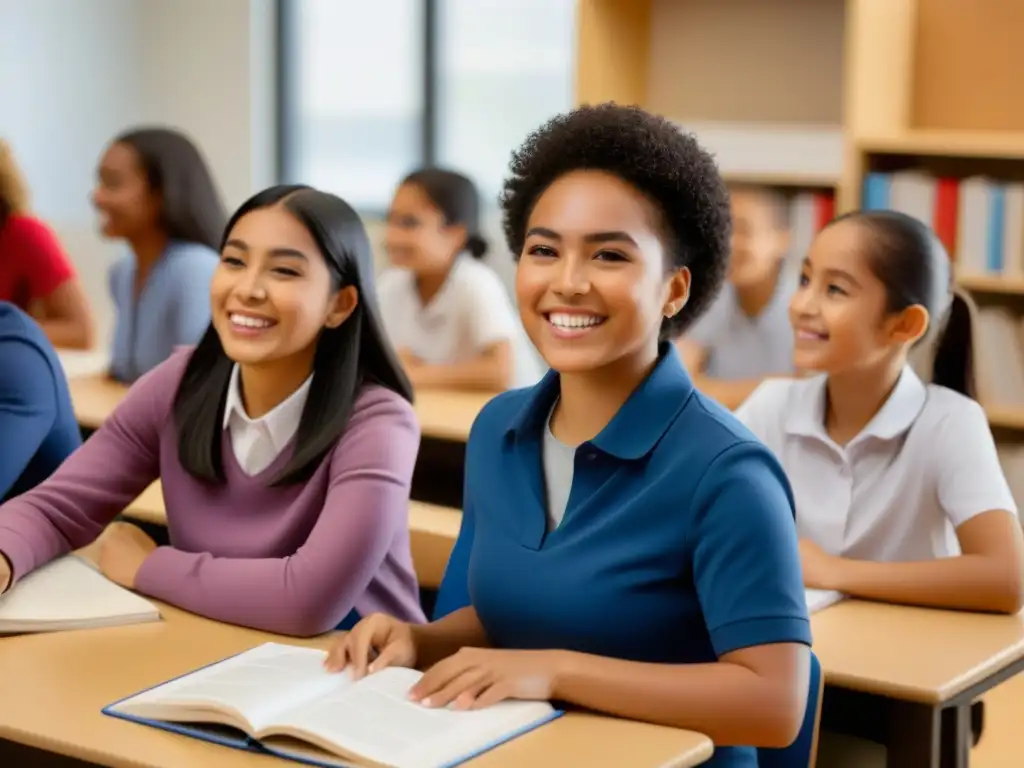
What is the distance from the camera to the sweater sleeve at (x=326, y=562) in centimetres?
206

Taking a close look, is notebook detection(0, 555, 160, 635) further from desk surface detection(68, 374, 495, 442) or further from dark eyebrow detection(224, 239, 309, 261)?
desk surface detection(68, 374, 495, 442)

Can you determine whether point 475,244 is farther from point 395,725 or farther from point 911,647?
point 395,725

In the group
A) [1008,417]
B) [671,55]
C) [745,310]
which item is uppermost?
[671,55]

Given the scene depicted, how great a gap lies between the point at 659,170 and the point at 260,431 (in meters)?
0.79

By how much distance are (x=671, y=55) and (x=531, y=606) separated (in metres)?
3.81

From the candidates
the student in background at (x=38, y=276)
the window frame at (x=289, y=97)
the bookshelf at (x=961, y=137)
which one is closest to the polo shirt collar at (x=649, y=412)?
the bookshelf at (x=961, y=137)

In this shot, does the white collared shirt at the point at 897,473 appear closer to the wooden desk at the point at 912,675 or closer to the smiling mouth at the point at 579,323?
the wooden desk at the point at 912,675

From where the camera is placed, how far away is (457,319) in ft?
14.8

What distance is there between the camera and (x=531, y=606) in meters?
1.76

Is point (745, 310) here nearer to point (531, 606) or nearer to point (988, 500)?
point (988, 500)

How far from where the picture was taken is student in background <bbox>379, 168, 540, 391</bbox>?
4445 millimetres

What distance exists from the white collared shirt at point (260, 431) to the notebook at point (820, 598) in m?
0.76

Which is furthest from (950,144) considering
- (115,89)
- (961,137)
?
(115,89)

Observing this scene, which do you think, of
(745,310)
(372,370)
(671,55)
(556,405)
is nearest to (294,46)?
(671,55)
